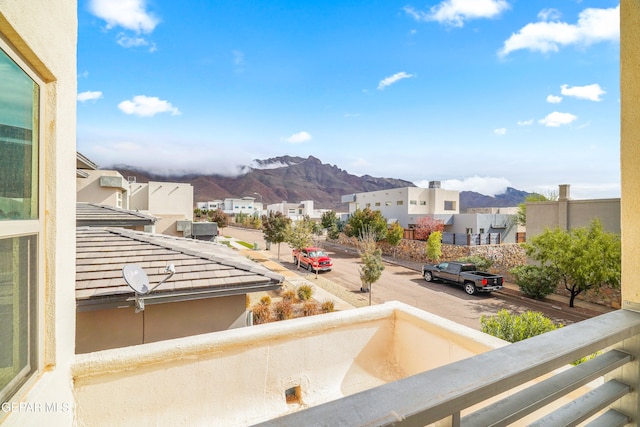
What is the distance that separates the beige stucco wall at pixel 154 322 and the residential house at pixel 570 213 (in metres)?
17.1

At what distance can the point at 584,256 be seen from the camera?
12.5 meters

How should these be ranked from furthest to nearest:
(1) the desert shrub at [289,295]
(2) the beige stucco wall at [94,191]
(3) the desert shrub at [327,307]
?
(2) the beige stucco wall at [94,191], (1) the desert shrub at [289,295], (3) the desert shrub at [327,307]

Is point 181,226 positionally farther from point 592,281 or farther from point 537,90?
point 592,281

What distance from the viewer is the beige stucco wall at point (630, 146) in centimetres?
147

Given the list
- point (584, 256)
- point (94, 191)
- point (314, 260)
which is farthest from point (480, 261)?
point (94, 191)

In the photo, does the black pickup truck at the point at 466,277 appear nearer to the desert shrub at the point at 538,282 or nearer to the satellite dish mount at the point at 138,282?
the desert shrub at the point at 538,282

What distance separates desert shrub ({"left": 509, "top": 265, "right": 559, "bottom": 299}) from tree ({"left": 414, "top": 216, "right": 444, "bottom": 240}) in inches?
430

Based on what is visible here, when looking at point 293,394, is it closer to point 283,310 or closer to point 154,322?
point 154,322

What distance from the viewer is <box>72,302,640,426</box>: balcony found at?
0.73 m

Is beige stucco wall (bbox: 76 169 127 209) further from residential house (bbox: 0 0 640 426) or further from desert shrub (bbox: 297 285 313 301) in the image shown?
residential house (bbox: 0 0 640 426)

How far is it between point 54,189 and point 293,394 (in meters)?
2.68

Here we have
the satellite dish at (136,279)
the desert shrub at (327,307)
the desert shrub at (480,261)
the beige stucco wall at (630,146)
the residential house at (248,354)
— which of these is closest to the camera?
the residential house at (248,354)

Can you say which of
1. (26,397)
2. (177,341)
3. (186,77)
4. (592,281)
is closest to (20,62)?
(26,397)

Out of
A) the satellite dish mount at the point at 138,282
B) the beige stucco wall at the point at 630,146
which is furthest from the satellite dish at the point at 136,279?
the beige stucco wall at the point at 630,146
